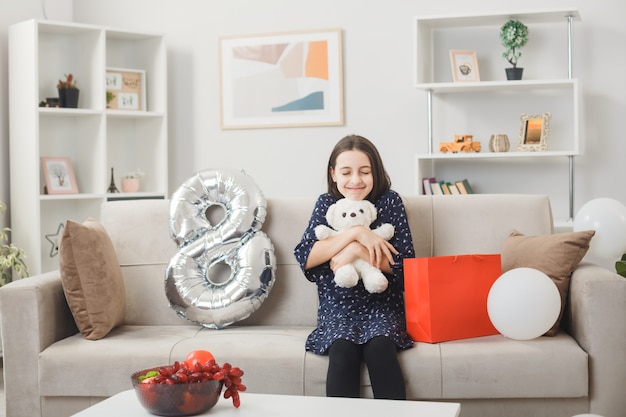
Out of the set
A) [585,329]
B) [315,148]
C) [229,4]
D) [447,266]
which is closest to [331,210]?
[447,266]

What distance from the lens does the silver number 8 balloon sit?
2.85m

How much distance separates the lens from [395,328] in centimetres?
257

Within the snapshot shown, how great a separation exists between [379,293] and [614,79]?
219cm

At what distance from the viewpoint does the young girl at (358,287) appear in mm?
2396

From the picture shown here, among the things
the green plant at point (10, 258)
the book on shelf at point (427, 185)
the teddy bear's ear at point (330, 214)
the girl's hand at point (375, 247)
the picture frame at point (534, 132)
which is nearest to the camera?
the girl's hand at point (375, 247)

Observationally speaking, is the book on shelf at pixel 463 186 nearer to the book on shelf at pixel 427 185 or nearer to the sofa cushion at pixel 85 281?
the book on shelf at pixel 427 185

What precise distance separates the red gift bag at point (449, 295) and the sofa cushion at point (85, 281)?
996mm

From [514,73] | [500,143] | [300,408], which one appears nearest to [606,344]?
[300,408]

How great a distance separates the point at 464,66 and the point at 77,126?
7.15 ft

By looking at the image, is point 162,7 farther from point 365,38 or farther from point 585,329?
point 585,329

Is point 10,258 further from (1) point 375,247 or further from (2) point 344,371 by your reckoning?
(2) point 344,371

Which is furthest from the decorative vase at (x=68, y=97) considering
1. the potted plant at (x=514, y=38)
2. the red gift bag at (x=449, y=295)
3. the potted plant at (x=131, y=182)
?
the red gift bag at (x=449, y=295)

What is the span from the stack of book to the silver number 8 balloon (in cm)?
149

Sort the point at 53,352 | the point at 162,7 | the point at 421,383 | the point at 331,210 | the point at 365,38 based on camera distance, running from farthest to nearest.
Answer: the point at 162,7, the point at 365,38, the point at 331,210, the point at 53,352, the point at 421,383
